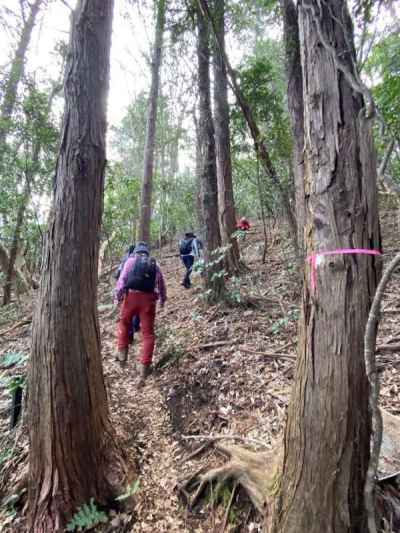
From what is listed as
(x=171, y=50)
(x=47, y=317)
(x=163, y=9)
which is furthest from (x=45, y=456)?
(x=171, y=50)

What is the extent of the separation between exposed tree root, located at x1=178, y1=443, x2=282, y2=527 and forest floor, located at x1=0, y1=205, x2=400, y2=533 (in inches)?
3.4

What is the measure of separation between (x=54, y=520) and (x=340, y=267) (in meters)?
2.83

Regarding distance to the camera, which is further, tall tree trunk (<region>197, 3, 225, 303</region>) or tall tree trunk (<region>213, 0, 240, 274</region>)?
tall tree trunk (<region>213, 0, 240, 274</region>)

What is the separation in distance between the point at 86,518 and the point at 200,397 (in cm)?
157

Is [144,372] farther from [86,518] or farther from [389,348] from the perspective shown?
[389,348]

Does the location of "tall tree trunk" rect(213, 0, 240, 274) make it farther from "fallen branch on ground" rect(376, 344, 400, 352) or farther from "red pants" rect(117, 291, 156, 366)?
"fallen branch on ground" rect(376, 344, 400, 352)

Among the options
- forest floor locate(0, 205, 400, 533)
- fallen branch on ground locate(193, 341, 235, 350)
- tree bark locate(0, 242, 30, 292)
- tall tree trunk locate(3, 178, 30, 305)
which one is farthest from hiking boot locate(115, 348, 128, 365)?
tree bark locate(0, 242, 30, 292)

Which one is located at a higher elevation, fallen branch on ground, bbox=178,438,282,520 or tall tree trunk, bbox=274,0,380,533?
tall tree trunk, bbox=274,0,380,533

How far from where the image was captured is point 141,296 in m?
4.74

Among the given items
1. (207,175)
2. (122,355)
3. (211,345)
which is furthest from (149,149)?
(211,345)

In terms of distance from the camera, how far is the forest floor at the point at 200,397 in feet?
8.27

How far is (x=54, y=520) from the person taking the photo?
239 cm

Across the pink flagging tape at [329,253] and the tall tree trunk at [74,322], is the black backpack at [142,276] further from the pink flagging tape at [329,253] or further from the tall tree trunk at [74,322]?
the pink flagging tape at [329,253]

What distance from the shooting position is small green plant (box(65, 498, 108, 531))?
237cm
